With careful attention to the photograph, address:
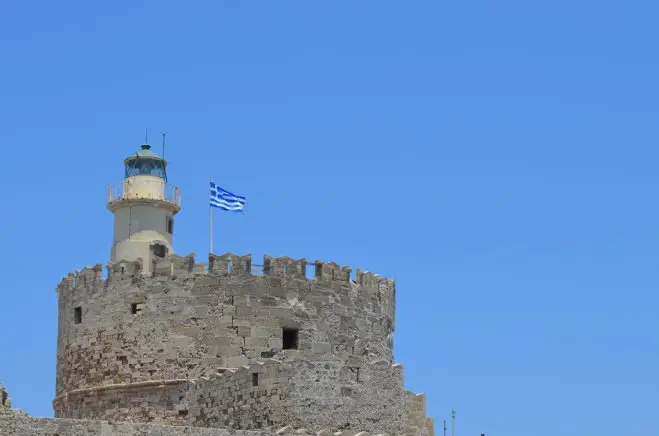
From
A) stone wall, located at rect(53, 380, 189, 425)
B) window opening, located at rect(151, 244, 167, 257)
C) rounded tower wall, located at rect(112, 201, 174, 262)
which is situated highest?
rounded tower wall, located at rect(112, 201, 174, 262)

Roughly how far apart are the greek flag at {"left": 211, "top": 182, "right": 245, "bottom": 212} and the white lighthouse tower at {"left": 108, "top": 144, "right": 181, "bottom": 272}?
165cm

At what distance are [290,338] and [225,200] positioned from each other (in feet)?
15.4

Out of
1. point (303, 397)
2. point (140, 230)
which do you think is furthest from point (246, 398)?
point (140, 230)

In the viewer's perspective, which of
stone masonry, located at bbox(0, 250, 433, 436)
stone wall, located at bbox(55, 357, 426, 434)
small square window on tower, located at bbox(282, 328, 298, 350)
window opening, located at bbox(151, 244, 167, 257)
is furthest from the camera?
window opening, located at bbox(151, 244, 167, 257)

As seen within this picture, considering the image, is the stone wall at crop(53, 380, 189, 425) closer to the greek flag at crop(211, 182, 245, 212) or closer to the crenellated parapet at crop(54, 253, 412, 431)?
the crenellated parapet at crop(54, 253, 412, 431)

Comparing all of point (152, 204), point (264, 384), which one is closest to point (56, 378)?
point (152, 204)

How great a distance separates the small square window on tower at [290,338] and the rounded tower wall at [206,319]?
0.07ft

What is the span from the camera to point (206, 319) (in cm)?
3189

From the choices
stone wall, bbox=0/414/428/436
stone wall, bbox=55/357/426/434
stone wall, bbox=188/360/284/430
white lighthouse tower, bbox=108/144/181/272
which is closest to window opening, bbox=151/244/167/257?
white lighthouse tower, bbox=108/144/181/272

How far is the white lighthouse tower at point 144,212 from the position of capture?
117 feet

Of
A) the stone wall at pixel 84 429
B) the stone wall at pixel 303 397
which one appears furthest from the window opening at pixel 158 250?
the stone wall at pixel 84 429

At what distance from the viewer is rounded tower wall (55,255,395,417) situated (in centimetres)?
3180

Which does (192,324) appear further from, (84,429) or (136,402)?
(84,429)

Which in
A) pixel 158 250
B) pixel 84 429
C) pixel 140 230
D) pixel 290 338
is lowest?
pixel 84 429
